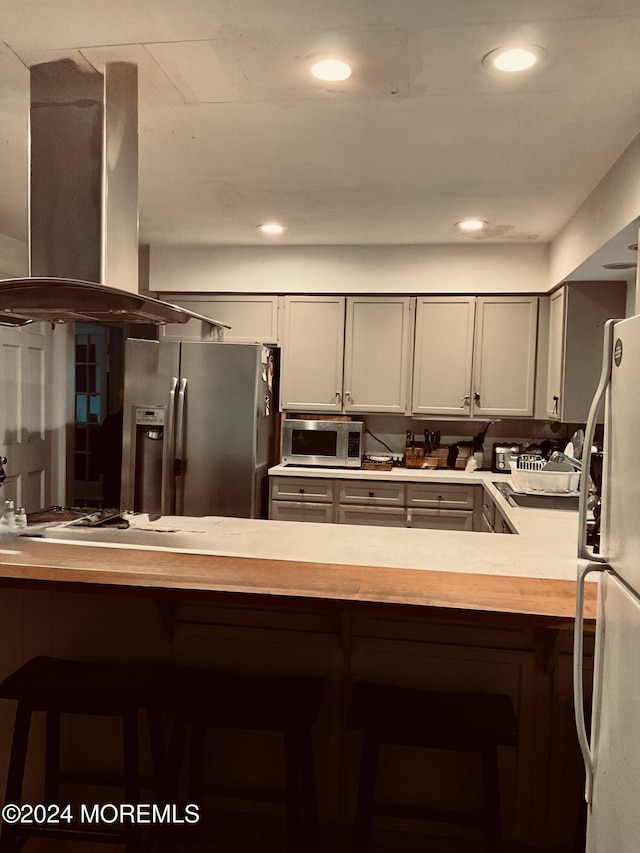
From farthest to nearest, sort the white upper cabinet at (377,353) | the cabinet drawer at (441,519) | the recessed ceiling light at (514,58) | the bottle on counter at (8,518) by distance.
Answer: the white upper cabinet at (377,353) → the cabinet drawer at (441,519) → the bottle on counter at (8,518) → the recessed ceiling light at (514,58)

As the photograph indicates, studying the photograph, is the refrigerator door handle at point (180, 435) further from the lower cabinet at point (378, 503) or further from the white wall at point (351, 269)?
the white wall at point (351, 269)

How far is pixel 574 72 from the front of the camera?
6.82 feet

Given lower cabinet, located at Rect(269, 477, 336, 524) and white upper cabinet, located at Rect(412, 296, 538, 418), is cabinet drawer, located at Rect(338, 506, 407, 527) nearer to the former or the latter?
lower cabinet, located at Rect(269, 477, 336, 524)

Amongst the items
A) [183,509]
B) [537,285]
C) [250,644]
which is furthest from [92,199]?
[537,285]

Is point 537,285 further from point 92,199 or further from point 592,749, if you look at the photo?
point 592,749

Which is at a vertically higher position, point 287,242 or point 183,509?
point 287,242

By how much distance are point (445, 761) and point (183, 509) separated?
9.08 ft

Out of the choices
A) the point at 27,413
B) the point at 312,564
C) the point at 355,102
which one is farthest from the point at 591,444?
the point at 27,413

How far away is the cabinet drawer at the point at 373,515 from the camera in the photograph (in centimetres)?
458

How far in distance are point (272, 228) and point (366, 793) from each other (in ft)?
11.3

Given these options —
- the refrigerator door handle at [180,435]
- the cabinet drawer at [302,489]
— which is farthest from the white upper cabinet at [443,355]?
the refrigerator door handle at [180,435]

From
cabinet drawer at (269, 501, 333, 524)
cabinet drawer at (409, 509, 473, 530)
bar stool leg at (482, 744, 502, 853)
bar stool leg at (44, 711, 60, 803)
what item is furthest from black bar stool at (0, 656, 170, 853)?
cabinet drawer at (409, 509, 473, 530)

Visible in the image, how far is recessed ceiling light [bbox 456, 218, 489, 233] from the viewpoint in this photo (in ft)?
13.1

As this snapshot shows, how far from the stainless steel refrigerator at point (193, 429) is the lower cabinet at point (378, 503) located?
0.95 feet
